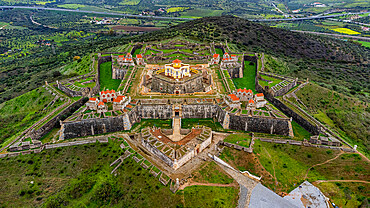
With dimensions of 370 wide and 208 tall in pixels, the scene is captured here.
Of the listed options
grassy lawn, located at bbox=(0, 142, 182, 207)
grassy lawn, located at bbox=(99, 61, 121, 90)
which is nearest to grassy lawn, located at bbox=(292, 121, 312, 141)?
grassy lawn, located at bbox=(0, 142, 182, 207)

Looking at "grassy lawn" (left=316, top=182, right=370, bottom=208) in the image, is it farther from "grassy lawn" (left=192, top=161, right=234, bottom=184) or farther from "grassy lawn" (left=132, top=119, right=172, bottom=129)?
"grassy lawn" (left=132, top=119, right=172, bottom=129)

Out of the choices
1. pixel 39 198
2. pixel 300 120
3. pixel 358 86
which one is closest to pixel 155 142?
pixel 39 198

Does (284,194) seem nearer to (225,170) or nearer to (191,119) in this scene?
(225,170)

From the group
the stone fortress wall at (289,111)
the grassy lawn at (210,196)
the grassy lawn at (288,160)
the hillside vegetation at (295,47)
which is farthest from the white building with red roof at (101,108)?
the hillside vegetation at (295,47)

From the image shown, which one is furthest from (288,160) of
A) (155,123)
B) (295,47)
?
(295,47)

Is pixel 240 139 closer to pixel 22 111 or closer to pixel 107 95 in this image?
pixel 107 95

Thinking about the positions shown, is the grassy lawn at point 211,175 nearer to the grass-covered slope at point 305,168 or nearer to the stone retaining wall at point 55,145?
the grass-covered slope at point 305,168

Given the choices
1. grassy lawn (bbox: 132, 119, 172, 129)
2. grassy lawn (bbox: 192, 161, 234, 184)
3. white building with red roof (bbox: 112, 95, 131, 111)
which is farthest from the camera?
grassy lawn (bbox: 132, 119, 172, 129)
